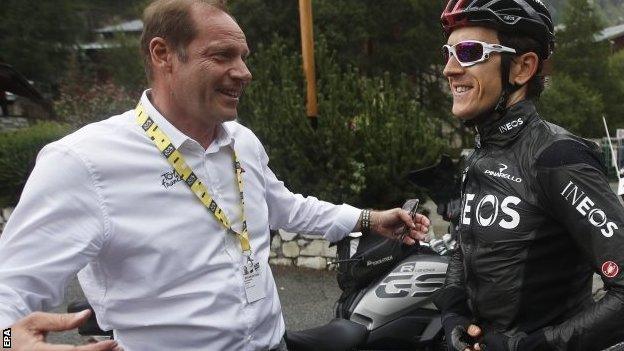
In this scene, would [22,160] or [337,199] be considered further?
[22,160]

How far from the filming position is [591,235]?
1.69 meters

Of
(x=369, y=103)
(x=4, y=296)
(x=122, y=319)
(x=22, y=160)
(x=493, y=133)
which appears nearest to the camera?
(x=4, y=296)

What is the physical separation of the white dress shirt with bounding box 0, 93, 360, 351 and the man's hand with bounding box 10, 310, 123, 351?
15 cm

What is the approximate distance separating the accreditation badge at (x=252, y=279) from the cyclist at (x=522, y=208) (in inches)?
24.3

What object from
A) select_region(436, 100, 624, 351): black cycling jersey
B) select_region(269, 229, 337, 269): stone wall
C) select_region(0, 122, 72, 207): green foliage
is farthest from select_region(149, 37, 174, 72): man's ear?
select_region(0, 122, 72, 207): green foliage

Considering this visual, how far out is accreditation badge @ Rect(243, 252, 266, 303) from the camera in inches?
77.7

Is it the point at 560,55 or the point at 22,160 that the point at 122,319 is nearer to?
the point at 22,160

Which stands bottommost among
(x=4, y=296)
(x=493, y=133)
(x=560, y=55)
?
(x=560, y=55)

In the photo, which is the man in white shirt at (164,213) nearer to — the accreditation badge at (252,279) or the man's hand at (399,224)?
the accreditation badge at (252,279)

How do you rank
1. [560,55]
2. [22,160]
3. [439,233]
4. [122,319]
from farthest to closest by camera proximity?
[560,55] < [22,160] < [439,233] < [122,319]

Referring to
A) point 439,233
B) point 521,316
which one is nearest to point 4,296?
point 521,316

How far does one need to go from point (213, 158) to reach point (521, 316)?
1.04 m

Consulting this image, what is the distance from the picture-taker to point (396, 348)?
324cm

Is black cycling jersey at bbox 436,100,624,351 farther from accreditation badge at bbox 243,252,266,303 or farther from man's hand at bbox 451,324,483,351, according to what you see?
accreditation badge at bbox 243,252,266,303
